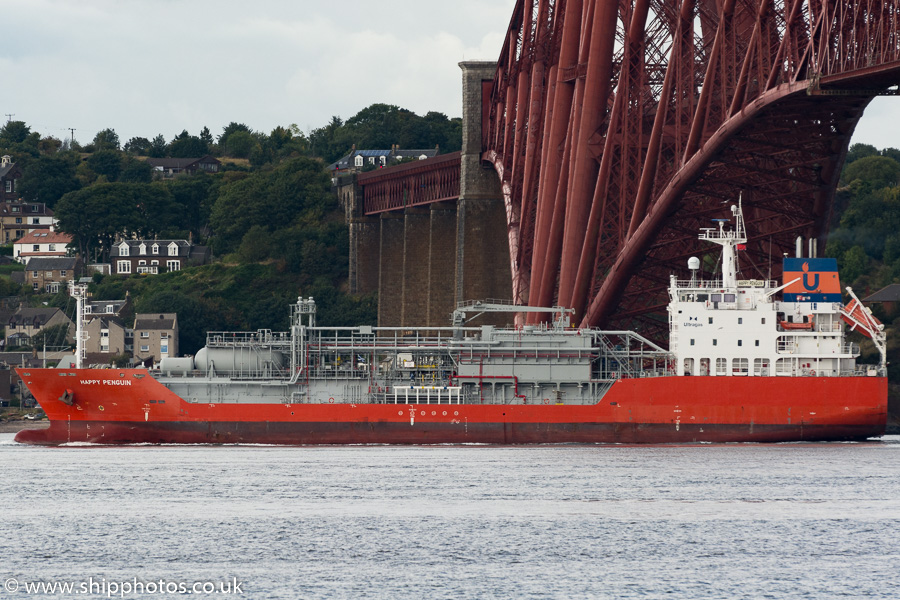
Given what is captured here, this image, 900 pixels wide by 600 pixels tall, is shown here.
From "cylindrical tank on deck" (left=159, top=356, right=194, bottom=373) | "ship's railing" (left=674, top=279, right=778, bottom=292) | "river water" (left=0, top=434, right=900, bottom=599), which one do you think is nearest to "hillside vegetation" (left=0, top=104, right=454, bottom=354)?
"cylindrical tank on deck" (left=159, top=356, right=194, bottom=373)

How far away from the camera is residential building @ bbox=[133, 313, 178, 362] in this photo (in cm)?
9700

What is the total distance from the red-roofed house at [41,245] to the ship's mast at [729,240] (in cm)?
8709

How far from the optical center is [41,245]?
435 ft

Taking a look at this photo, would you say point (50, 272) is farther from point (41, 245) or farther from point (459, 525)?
point (459, 525)

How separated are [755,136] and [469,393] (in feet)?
53.6

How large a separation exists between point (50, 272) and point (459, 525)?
91128 mm

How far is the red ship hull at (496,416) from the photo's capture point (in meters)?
54.0

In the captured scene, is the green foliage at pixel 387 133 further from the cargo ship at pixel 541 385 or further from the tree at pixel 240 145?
the cargo ship at pixel 541 385

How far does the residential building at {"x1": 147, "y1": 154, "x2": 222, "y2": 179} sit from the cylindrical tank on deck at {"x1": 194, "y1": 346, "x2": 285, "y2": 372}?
9908cm

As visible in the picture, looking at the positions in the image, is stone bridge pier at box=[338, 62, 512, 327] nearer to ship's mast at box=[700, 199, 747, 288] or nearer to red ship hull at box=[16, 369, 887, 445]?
red ship hull at box=[16, 369, 887, 445]

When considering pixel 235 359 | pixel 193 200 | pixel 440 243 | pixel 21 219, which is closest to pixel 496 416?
pixel 235 359

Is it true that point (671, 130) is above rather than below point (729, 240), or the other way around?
above

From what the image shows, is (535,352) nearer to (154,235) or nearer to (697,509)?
(697,509)

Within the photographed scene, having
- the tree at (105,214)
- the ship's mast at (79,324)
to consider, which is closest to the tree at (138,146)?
the tree at (105,214)
